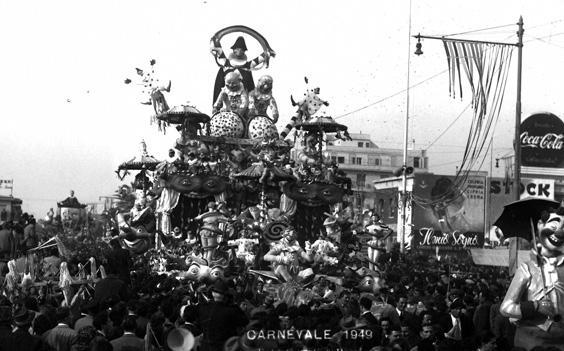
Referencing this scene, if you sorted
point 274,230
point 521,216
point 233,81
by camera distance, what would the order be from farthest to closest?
point 233,81, point 274,230, point 521,216

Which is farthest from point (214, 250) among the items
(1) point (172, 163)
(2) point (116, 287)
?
(2) point (116, 287)

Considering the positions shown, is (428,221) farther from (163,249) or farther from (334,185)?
(163,249)

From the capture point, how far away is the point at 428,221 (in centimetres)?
5906

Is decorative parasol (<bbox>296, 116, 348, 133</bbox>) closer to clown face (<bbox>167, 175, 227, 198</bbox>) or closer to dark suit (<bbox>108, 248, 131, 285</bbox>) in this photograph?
clown face (<bbox>167, 175, 227, 198</bbox>)

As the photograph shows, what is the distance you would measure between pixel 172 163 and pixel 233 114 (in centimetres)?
477

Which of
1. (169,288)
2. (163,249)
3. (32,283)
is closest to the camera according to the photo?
(169,288)

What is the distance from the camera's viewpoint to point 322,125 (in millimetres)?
35812

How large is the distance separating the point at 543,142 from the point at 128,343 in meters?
47.5

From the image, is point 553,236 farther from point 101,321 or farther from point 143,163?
point 143,163

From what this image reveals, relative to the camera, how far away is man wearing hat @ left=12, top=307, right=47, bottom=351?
9.54 metres

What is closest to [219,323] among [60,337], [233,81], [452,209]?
[60,337]

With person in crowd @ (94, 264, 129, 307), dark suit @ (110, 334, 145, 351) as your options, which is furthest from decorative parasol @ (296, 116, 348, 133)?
dark suit @ (110, 334, 145, 351)

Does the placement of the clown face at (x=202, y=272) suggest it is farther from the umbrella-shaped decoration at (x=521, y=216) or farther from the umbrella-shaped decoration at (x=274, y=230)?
the umbrella-shaped decoration at (x=521, y=216)

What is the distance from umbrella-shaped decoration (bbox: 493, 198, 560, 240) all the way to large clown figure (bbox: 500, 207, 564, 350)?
0.71 m
